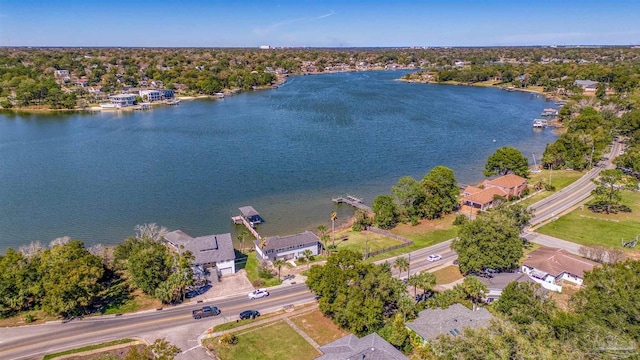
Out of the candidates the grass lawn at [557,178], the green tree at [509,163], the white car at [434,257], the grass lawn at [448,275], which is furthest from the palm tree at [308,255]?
the green tree at [509,163]

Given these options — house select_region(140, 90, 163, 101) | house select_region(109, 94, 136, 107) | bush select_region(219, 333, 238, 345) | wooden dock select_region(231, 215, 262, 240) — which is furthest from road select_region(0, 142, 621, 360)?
house select_region(140, 90, 163, 101)

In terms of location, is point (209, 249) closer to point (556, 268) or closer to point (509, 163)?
point (556, 268)

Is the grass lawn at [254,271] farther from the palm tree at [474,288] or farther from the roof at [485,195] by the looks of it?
the roof at [485,195]

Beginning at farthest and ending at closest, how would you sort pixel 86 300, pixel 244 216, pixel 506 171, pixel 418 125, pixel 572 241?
pixel 418 125, pixel 506 171, pixel 244 216, pixel 572 241, pixel 86 300

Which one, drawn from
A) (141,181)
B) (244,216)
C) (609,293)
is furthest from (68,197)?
(609,293)

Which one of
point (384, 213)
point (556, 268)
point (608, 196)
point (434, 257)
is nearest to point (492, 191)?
point (608, 196)

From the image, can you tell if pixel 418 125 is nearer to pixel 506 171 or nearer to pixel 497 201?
pixel 506 171

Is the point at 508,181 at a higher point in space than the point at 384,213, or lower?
higher
